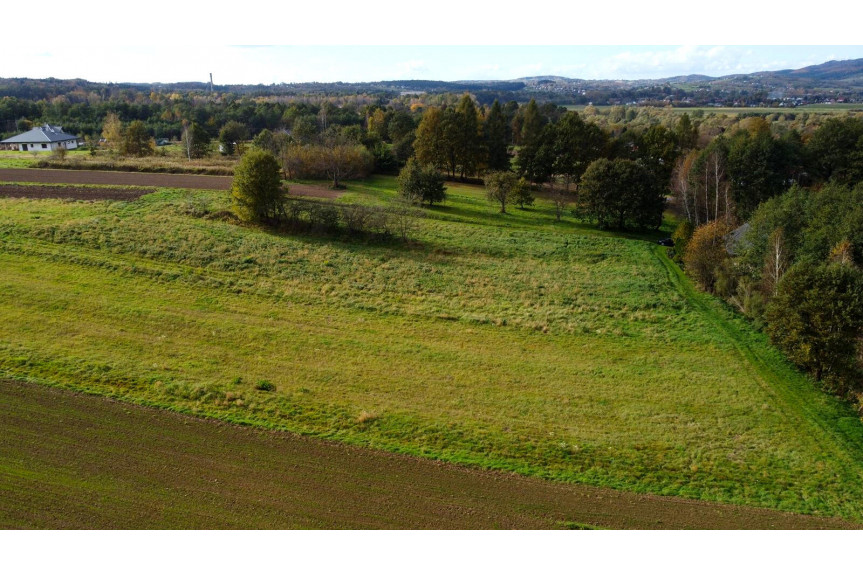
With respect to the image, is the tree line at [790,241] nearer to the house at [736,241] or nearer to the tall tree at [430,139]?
the house at [736,241]

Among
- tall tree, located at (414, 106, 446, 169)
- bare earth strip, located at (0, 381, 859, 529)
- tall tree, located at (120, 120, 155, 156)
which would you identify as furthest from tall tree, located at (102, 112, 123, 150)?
bare earth strip, located at (0, 381, 859, 529)

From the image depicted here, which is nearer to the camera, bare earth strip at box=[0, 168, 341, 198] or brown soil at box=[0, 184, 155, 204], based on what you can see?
brown soil at box=[0, 184, 155, 204]

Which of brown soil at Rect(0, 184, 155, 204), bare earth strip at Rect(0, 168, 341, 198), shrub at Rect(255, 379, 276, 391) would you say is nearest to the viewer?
shrub at Rect(255, 379, 276, 391)

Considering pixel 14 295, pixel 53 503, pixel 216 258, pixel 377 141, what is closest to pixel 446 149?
pixel 377 141

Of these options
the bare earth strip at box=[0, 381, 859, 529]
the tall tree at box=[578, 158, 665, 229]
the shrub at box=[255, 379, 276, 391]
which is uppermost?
the tall tree at box=[578, 158, 665, 229]

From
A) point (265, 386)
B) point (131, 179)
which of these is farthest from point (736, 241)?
point (131, 179)

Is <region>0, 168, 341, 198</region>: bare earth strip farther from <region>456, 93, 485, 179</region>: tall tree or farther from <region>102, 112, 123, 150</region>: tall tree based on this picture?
<region>456, 93, 485, 179</region>: tall tree

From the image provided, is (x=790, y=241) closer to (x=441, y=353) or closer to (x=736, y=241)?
(x=736, y=241)
